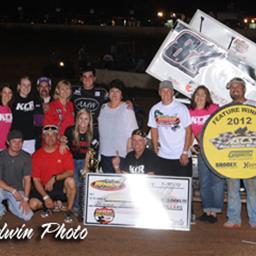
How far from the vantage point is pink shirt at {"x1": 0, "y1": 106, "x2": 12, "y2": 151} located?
8.86 meters

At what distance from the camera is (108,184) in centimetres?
835

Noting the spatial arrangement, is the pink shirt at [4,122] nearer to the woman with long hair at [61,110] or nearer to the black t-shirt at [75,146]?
the woman with long hair at [61,110]

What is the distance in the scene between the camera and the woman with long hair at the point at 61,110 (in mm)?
8924

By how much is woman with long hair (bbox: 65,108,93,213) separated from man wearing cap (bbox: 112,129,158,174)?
A: 0.58 meters

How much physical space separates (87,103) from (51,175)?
3.60 feet

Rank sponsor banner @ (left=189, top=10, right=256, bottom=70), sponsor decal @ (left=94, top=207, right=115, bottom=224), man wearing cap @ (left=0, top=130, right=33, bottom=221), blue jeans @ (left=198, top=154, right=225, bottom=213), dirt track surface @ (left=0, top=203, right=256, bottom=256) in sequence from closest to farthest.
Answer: dirt track surface @ (left=0, top=203, right=256, bottom=256)
sponsor decal @ (left=94, top=207, right=115, bottom=224)
man wearing cap @ (left=0, top=130, right=33, bottom=221)
blue jeans @ (left=198, top=154, right=225, bottom=213)
sponsor banner @ (left=189, top=10, right=256, bottom=70)

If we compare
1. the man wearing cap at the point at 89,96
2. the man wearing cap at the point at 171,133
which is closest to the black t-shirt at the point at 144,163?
the man wearing cap at the point at 171,133

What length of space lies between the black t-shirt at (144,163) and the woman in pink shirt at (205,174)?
58cm

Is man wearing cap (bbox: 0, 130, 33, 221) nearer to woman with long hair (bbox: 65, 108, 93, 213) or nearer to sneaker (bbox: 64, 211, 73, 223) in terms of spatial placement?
sneaker (bbox: 64, 211, 73, 223)

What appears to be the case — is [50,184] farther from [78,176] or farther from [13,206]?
[13,206]

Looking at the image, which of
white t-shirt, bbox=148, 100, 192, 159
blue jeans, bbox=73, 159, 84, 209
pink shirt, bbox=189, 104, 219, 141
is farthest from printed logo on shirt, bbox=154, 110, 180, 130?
blue jeans, bbox=73, 159, 84, 209

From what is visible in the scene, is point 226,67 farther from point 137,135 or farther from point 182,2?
point 182,2

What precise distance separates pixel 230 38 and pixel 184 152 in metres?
1.83

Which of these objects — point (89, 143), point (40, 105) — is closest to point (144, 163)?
point (89, 143)
